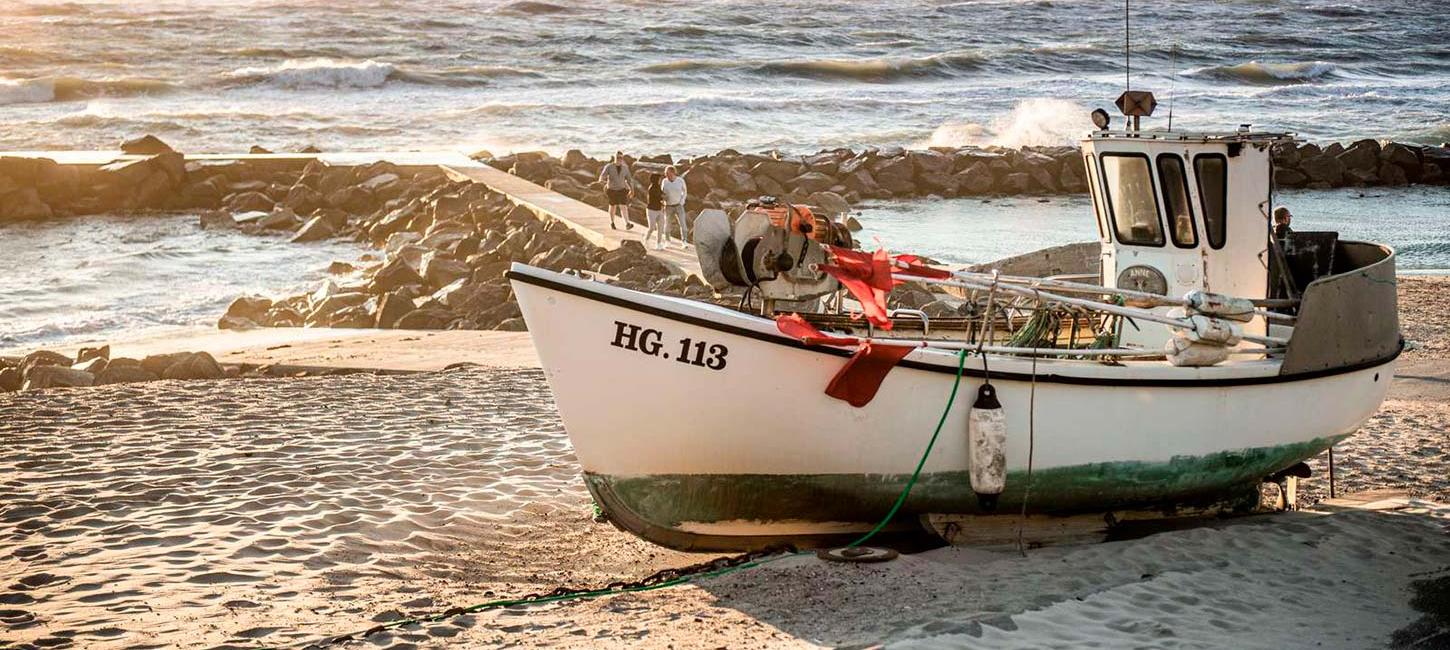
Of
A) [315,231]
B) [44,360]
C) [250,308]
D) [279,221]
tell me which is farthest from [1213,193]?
[279,221]

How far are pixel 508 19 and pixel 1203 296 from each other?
55.9 m

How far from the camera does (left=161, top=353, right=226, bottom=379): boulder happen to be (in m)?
13.2

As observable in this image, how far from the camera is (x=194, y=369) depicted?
13320 mm

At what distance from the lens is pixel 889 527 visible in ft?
27.3

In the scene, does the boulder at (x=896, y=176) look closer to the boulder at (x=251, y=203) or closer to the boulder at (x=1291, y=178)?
the boulder at (x=1291, y=178)

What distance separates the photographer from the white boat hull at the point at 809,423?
7.57 meters

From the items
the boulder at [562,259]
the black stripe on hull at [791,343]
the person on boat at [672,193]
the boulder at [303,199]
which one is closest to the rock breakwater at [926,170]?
the boulder at [303,199]

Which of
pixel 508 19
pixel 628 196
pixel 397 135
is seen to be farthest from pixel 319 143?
pixel 508 19

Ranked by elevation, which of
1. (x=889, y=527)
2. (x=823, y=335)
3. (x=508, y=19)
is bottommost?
(x=889, y=527)

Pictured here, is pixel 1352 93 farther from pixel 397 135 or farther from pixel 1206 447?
pixel 1206 447

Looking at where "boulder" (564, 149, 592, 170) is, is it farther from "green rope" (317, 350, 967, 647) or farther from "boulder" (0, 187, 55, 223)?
"green rope" (317, 350, 967, 647)

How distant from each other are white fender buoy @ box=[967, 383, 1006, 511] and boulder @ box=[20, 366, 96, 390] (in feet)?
28.6

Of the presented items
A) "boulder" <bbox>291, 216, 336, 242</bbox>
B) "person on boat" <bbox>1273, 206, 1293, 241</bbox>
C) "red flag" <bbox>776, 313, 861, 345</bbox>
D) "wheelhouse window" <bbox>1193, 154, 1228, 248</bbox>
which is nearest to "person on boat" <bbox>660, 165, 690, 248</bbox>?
"boulder" <bbox>291, 216, 336, 242</bbox>

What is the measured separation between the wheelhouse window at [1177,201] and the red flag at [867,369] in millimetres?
2544
